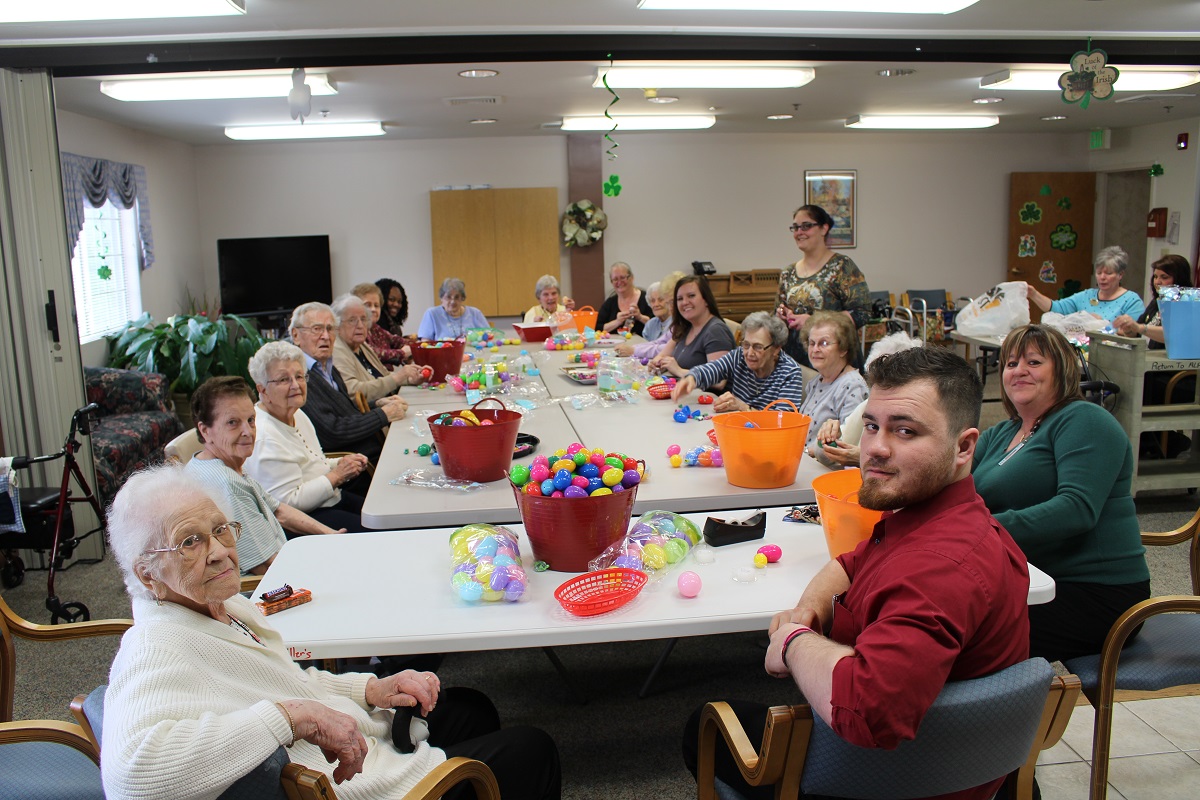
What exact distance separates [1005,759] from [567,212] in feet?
29.0

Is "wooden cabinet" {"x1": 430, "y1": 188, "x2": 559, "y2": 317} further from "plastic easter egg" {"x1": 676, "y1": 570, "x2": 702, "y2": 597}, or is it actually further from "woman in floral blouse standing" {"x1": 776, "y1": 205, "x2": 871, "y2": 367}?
"plastic easter egg" {"x1": 676, "y1": 570, "x2": 702, "y2": 597}

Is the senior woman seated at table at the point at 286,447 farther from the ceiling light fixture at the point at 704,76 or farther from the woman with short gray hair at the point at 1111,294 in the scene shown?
the woman with short gray hair at the point at 1111,294

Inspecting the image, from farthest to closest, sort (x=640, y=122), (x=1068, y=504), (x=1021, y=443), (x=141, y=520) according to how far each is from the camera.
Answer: (x=640, y=122) < (x=1021, y=443) < (x=1068, y=504) < (x=141, y=520)

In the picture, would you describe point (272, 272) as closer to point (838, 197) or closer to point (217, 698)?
point (838, 197)

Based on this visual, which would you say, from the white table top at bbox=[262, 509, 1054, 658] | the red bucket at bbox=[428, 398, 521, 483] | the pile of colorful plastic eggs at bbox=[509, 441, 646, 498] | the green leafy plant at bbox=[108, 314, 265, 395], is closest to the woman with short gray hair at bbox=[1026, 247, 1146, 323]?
the red bucket at bbox=[428, 398, 521, 483]

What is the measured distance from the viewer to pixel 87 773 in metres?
1.88

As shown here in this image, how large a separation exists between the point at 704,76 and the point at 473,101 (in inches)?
85.5

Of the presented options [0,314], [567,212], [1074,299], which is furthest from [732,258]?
[0,314]

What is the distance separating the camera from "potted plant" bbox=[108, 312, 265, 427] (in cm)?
683

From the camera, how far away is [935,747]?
1340 mm

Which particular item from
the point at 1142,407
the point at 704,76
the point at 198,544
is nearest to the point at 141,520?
the point at 198,544

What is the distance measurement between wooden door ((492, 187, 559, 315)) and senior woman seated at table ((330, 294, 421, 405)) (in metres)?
4.86

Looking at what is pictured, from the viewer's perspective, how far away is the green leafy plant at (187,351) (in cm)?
683

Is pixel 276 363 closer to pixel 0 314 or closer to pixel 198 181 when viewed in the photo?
pixel 0 314
